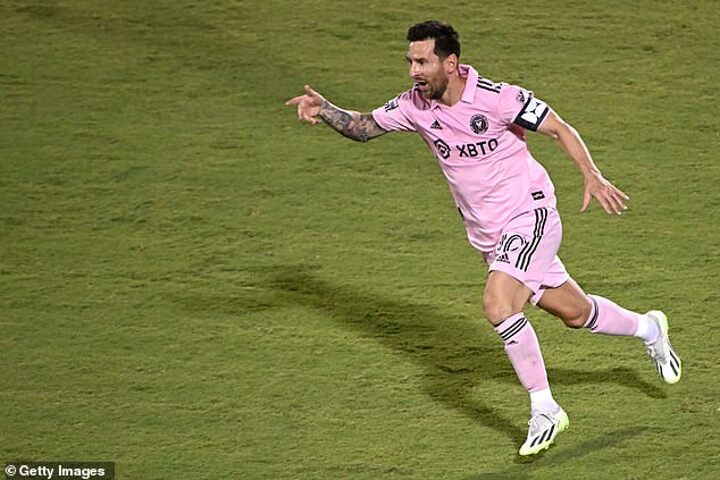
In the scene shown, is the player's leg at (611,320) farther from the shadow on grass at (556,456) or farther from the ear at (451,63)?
the ear at (451,63)

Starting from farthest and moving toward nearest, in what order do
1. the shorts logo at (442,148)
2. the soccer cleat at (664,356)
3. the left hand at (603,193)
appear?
the soccer cleat at (664,356)
the shorts logo at (442,148)
the left hand at (603,193)

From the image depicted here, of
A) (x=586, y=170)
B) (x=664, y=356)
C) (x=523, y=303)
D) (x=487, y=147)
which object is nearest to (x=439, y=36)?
(x=487, y=147)

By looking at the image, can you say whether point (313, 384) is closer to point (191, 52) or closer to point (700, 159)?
point (700, 159)

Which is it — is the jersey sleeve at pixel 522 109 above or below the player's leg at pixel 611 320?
above

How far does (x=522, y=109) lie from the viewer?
5.59m

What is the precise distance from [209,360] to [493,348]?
4.12ft

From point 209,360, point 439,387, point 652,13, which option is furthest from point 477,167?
point 652,13

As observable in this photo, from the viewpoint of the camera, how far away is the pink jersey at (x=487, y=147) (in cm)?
562

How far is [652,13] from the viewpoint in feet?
32.8

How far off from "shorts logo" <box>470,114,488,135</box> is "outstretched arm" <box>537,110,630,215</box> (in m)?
0.21

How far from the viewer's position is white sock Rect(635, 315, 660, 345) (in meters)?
6.06

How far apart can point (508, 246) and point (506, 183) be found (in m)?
0.25

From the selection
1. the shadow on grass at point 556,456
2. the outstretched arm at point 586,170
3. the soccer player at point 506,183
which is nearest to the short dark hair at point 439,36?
the soccer player at point 506,183

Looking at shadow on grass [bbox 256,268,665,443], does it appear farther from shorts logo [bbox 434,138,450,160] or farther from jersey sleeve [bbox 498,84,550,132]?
jersey sleeve [bbox 498,84,550,132]
